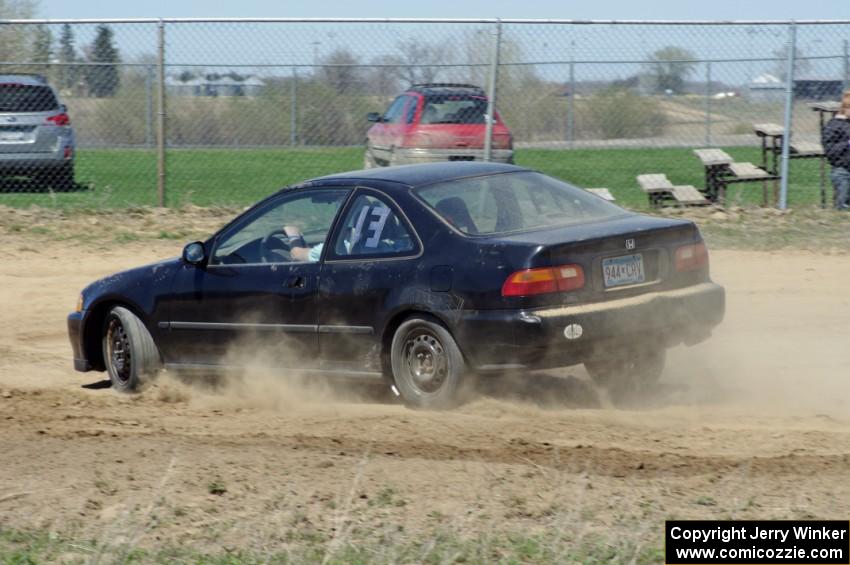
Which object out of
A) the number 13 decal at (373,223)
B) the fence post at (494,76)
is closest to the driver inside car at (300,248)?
the number 13 decal at (373,223)

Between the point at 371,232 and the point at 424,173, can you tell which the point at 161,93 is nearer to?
the point at 424,173

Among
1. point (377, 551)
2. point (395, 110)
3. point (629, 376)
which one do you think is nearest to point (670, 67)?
point (395, 110)

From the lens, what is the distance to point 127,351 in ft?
28.1

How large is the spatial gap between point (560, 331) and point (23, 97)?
13364mm

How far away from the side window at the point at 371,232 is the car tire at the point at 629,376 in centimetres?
145

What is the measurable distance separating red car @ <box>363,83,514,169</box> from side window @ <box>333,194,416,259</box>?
7.85 metres

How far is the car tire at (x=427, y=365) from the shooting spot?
7.07 meters

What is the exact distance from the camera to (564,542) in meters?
4.81

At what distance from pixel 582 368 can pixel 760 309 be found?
3045 mm

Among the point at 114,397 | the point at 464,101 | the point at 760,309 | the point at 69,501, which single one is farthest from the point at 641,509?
the point at 464,101

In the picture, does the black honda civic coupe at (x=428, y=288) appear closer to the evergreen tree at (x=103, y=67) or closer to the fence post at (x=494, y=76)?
the fence post at (x=494, y=76)

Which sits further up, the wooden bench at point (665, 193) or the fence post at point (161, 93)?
the fence post at point (161, 93)

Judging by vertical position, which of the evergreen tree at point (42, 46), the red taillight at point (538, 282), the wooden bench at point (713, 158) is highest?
the evergreen tree at point (42, 46)

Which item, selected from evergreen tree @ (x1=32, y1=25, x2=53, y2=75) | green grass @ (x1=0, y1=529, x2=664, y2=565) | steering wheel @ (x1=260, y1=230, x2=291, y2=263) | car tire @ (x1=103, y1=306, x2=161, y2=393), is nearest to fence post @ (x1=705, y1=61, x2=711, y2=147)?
evergreen tree @ (x1=32, y1=25, x2=53, y2=75)
